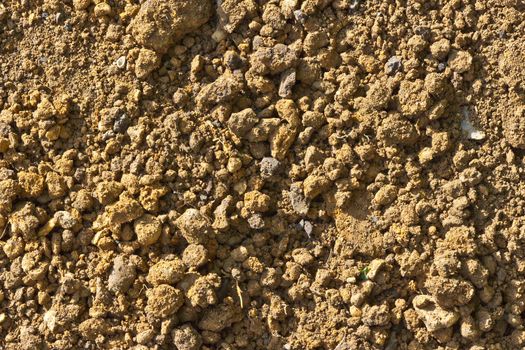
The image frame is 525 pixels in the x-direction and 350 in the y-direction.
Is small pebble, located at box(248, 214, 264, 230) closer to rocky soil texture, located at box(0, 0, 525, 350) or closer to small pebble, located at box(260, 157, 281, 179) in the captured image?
rocky soil texture, located at box(0, 0, 525, 350)

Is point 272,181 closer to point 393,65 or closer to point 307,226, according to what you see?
point 307,226

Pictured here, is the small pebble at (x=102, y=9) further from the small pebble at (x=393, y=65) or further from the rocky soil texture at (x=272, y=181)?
the small pebble at (x=393, y=65)

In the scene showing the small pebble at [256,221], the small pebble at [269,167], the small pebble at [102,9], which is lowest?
the small pebble at [256,221]

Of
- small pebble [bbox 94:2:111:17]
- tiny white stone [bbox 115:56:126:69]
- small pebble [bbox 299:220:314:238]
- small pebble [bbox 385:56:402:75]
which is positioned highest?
small pebble [bbox 94:2:111:17]

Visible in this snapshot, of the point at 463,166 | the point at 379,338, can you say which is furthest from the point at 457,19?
the point at 379,338

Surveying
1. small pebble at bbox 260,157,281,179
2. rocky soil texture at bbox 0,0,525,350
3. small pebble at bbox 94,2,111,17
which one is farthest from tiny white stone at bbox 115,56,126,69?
small pebble at bbox 260,157,281,179

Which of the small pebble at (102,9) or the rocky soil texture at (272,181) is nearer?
the rocky soil texture at (272,181)

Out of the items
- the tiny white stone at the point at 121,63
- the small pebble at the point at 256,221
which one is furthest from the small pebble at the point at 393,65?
the tiny white stone at the point at 121,63

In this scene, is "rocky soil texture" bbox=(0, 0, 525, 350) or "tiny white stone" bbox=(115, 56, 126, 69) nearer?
"rocky soil texture" bbox=(0, 0, 525, 350)

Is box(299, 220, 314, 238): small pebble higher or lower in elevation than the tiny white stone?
lower

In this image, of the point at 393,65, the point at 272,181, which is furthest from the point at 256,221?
the point at 393,65
